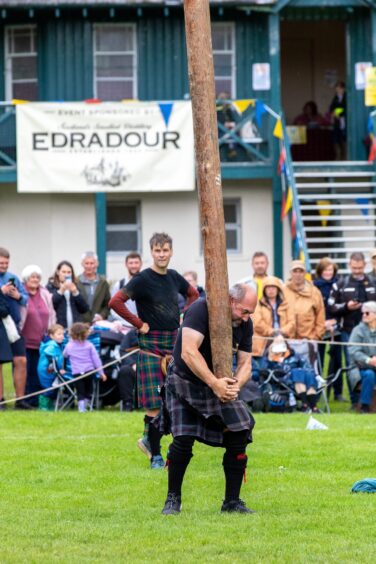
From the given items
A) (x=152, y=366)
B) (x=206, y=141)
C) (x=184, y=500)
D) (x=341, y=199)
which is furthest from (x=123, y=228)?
(x=206, y=141)

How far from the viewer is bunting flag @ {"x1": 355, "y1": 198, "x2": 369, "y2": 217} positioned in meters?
22.1

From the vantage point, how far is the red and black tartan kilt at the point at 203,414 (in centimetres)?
781

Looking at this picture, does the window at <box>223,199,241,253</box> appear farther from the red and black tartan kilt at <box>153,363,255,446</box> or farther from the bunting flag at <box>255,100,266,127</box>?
the red and black tartan kilt at <box>153,363,255,446</box>

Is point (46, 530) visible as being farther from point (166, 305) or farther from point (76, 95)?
point (76, 95)

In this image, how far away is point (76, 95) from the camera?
77.1 ft

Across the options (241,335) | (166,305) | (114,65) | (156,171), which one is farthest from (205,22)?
(114,65)

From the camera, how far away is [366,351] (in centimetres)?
1399

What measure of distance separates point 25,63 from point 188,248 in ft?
14.2

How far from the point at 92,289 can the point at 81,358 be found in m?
1.25

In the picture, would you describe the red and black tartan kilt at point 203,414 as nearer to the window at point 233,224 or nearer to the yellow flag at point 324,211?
the yellow flag at point 324,211

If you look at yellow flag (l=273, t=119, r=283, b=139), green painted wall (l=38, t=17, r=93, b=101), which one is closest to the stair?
yellow flag (l=273, t=119, r=283, b=139)

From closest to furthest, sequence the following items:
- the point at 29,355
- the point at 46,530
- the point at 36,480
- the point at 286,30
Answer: the point at 46,530, the point at 36,480, the point at 29,355, the point at 286,30

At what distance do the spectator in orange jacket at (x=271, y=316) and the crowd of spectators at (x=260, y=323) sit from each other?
10mm

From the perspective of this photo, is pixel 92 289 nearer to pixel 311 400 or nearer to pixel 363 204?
pixel 311 400
